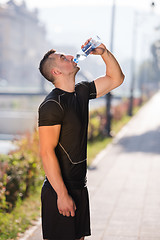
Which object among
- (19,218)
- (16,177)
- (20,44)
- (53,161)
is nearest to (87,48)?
(53,161)

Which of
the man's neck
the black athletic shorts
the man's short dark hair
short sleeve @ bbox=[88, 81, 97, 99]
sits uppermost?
the man's short dark hair

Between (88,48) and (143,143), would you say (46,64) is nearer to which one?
(88,48)

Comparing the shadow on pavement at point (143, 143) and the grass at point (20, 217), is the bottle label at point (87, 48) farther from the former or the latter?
the shadow on pavement at point (143, 143)

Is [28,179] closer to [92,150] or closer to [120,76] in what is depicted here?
[120,76]

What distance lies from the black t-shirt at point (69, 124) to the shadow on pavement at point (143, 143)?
34.5 feet

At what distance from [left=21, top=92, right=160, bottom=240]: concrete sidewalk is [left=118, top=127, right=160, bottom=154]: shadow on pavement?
0.10 feet

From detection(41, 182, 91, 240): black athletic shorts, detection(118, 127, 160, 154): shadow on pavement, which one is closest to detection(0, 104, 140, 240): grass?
detection(41, 182, 91, 240): black athletic shorts

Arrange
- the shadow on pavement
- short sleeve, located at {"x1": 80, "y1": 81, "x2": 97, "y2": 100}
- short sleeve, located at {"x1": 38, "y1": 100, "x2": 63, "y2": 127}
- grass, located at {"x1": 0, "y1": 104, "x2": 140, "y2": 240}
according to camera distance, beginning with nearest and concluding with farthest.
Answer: short sleeve, located at {"x1": 38, "y1": 100, "x2": 63, "y2": 127} < short sleeve, located at {"x1": 80, "y1": 81, "x2": 97, "y2": 100} < grass, located at {"x1": 0, "y1": 104, "x2": 140, "y2": 240} < the shadow on pavement

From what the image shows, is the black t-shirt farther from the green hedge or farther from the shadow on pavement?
the shadow on pavement

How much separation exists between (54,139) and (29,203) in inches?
168

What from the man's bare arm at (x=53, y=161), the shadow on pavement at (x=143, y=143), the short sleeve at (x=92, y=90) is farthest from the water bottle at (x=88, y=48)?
the shadow on pavement at (x=143, y=143)

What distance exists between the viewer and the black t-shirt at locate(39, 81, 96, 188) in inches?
114

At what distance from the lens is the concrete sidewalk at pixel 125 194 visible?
18.4ft

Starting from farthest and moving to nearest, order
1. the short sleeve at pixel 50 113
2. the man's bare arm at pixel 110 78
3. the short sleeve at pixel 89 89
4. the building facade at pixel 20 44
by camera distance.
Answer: the building facade at pixel 20 44 < the man's bare arm at pixel 110 78 < the short sleeve at pixel 89 89 < the short sleeve at pixel 50 113
